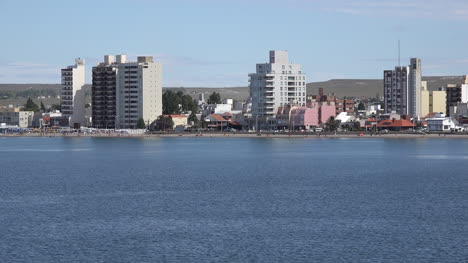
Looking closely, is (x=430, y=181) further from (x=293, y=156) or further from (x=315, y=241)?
(x=293, y=156)

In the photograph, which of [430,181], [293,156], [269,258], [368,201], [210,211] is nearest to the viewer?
[269,258]

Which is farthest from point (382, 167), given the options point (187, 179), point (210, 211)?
point (210, 211)

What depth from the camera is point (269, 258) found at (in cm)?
4709

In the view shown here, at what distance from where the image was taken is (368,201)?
70.0 metres

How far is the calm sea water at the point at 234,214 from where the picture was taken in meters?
48.7

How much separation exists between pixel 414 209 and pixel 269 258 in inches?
829

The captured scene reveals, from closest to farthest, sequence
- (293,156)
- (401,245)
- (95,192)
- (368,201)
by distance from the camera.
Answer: (401,245)
(368,201)
(95,192)
(293,156)

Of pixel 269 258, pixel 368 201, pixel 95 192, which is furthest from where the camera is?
pixel 95 192

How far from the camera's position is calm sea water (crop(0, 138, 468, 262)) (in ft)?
160

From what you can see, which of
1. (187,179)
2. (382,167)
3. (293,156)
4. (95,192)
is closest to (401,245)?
(95,192)

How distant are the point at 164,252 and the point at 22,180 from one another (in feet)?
150

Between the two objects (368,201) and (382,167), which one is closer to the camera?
(368,201)

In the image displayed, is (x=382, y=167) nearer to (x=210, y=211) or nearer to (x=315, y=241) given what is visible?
(x=210, y=211)

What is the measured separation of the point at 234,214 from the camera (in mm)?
62125
